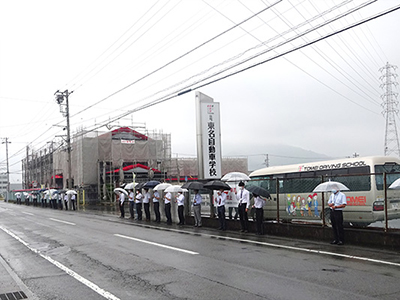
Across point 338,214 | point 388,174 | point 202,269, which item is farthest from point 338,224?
point 202,269

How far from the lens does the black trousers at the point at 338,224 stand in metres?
11.6

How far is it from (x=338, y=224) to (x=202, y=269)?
510cm

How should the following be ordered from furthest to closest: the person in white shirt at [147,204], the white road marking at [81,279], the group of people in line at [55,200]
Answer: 1. the group of people in line at [55,200]
2. the person in white shirt at [147,204]
3. the white road marking at [81,279]

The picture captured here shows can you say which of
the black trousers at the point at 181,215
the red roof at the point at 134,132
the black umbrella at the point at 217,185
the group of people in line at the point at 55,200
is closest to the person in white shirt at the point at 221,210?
the black umbrella at the point at 217,185

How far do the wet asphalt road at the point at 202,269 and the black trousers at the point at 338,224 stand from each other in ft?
2.31

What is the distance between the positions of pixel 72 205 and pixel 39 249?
30.1 meters

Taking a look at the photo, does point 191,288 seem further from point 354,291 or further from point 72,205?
point 72,205

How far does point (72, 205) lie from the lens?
1615 inches

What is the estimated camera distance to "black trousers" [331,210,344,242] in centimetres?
1162

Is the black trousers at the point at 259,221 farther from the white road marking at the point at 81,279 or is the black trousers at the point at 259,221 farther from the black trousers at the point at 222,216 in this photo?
the white road marking at the point at 81,279

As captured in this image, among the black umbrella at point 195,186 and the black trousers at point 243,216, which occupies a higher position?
the black umbrella at point 195,186

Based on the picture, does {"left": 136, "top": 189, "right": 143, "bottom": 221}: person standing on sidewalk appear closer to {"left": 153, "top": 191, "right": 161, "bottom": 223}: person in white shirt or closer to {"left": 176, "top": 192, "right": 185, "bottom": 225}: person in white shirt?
{"left": 153, "top": 191, "right": 161, "bottom": 223}: person in white shirt

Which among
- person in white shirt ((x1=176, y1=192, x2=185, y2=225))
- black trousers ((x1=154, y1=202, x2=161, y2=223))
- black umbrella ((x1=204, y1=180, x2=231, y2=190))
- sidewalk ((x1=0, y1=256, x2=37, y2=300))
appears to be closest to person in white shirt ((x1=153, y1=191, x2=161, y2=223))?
black trousers ((x1=154, y1=202, x2=161, y2=223))

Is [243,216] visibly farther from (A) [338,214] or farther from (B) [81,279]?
(B) [81,279]
